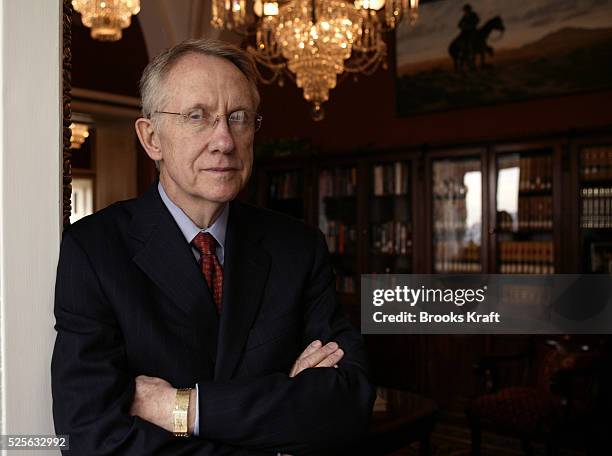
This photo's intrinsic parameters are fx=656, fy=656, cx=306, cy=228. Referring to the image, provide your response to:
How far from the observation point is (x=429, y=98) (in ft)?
21.4

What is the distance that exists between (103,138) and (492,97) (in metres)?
5.21

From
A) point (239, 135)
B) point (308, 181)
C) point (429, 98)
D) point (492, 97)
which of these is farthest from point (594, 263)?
point (239, 135)

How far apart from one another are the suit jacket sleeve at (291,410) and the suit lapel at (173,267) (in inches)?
6.1

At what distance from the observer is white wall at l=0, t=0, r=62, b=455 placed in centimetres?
142

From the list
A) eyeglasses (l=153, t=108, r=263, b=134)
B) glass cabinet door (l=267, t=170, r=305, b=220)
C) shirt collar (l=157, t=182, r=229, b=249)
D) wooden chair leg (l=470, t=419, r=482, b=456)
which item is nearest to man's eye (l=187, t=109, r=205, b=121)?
eyeglasses (l=153, t=108, r=263, b=134)

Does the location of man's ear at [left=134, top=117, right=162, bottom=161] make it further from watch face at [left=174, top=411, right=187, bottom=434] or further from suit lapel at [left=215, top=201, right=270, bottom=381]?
watch face at [left=174, top=411, right=187, bottom=434]

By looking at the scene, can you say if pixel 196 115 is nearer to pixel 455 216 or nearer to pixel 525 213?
pixel 525 213

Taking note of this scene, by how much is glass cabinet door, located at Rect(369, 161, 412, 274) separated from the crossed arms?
467 centimetres

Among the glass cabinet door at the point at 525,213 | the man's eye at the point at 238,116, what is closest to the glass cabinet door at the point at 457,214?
the glass cabinet door at the point at 525,213

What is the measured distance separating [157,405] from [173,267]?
33 cm

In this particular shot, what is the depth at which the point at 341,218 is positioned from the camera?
6652mm

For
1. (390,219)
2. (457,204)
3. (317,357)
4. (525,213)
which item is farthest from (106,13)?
(317,357)

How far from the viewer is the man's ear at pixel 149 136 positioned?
1643mm

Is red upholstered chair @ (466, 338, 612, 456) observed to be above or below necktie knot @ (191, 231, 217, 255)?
below
